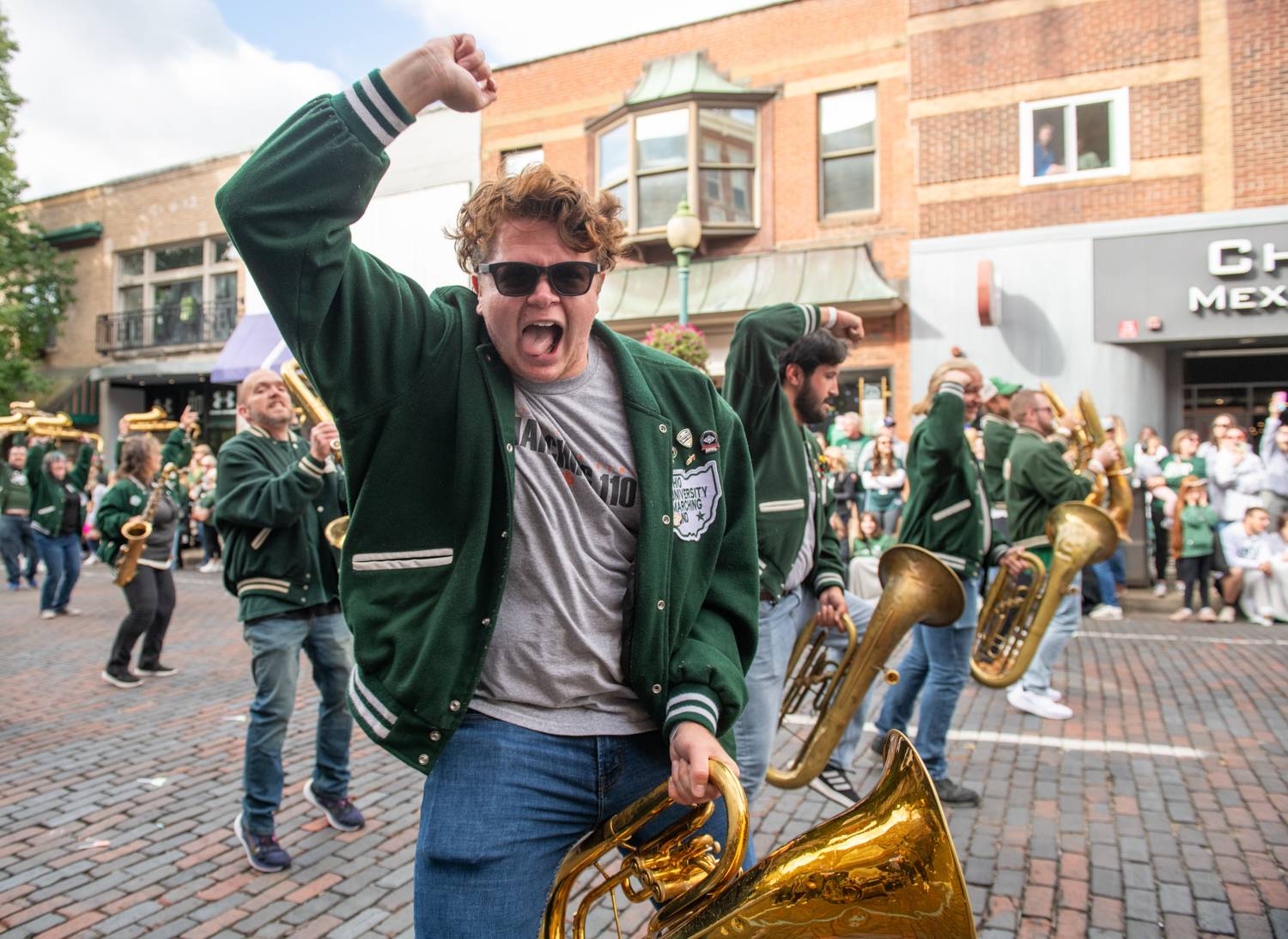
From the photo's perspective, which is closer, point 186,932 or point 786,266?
point 186,932

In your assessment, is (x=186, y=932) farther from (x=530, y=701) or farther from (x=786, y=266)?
(x=786, y=266)

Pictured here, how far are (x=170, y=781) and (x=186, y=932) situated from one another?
177 centimetres

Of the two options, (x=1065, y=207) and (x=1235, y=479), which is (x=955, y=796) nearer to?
(x=1235, y=479)

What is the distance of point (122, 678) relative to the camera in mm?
7066

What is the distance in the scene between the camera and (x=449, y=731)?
5.72 ft

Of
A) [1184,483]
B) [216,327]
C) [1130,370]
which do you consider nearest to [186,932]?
[1184,483]

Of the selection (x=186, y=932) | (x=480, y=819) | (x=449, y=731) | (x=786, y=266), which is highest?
(x=786, y=266)

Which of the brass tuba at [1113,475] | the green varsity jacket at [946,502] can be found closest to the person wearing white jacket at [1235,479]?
the brass tuba at [1113,475]

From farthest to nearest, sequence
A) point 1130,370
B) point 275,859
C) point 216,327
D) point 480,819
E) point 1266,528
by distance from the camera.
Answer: point 216,327 < point 1130,370 < point 1266,528 < point 275,859 < point 480,819

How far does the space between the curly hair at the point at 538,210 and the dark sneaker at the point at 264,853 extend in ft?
9.52

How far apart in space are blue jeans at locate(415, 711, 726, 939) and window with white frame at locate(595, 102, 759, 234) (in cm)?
1440

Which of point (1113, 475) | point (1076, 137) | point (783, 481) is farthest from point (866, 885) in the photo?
point (1076, 137)

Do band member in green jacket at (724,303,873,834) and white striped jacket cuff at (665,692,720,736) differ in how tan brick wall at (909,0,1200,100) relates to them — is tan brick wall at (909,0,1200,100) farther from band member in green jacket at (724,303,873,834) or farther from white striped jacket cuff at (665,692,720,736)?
white striped jacket cuff at (665,692,720,736)

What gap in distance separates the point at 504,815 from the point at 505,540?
0.52m
